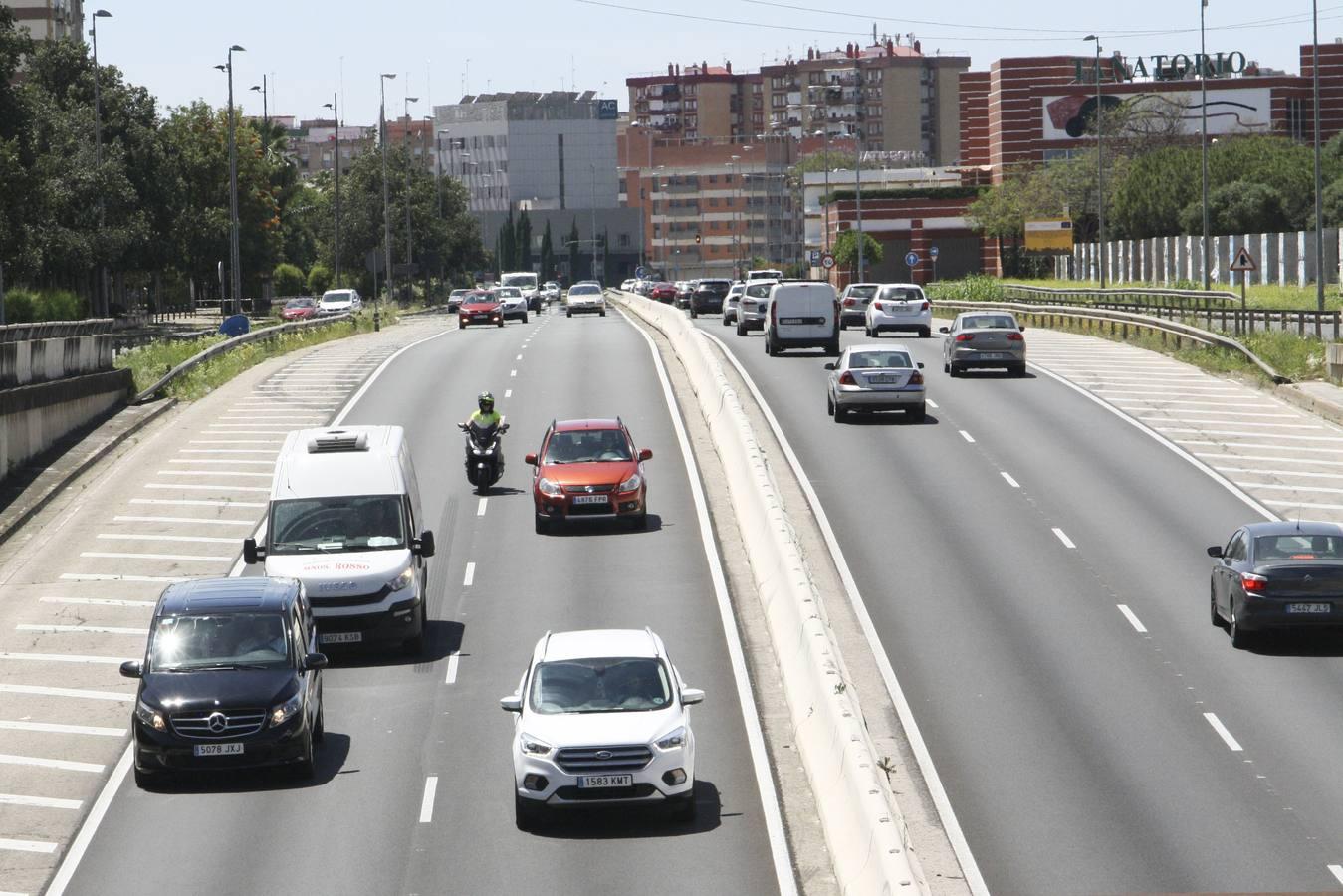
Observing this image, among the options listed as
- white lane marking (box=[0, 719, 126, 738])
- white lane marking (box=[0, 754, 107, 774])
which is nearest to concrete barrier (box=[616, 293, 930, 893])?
white lane marking (box=[0, 754, 107, 774])

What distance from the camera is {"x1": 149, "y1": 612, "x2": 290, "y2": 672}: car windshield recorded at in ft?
62.1

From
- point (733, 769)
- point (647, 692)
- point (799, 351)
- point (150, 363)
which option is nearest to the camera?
point (647, 692)

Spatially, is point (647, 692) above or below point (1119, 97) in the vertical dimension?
below

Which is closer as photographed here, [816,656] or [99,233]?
[816,656]

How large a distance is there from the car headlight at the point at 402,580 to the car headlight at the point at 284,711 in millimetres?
4891

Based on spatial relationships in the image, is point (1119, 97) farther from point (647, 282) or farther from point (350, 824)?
point (350, 824)

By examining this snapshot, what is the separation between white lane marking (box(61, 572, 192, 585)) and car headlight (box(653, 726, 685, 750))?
13.8 m

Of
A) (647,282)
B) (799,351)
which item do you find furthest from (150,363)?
(647,282)

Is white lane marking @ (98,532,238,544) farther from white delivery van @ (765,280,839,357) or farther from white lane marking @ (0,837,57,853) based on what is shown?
white delivery van @ (765,280,839,357)

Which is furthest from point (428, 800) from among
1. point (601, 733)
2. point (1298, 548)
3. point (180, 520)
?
point (180, 520)

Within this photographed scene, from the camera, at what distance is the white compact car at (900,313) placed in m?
61.8

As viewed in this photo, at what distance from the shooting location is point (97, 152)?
78.2 meters

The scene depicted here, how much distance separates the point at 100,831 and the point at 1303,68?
462 ft

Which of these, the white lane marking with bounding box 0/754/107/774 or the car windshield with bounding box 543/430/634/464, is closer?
the white lane marking with bounding box 0/754/107/774
